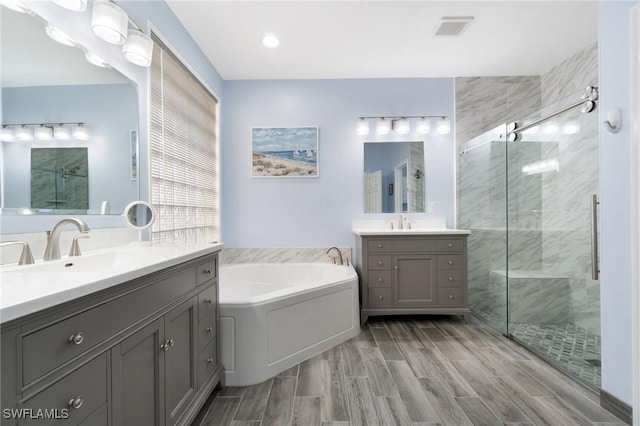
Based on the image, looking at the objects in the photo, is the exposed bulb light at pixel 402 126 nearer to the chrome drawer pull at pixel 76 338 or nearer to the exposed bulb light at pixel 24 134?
the exposed bulb light at pixel 24 134

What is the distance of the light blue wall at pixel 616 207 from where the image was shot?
1534 mm

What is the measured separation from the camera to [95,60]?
1.57 metres

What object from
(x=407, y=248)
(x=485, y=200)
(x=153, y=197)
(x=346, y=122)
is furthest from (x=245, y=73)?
(x=485, y=200)

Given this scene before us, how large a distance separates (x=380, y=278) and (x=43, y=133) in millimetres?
2582

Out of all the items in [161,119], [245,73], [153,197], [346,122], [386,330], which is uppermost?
[245,73]

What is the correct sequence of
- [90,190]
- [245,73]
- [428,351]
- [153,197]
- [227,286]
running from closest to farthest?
[90,190] < [153,197] < [428,351] < [227,286] < [245,73]

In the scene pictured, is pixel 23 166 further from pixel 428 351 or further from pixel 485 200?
pixel 485 200

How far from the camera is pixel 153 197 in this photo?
210 cm

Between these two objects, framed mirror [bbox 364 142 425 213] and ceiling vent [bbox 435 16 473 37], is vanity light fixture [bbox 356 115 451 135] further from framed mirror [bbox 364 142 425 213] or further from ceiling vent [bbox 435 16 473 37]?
ceiling vent [bbox 435 16 473 37]

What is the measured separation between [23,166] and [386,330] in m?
2.67

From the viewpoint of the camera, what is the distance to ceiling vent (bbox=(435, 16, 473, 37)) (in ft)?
7.91

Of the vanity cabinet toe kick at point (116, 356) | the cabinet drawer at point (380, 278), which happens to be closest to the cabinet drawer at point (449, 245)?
the cabinet drawer at point (380, 278)

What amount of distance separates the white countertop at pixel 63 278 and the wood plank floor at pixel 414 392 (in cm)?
92

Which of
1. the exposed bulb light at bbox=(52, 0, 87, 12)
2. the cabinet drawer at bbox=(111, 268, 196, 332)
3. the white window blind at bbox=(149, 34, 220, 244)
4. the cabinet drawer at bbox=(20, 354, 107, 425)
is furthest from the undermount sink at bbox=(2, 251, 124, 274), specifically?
the exposed bulb light at bbox=(52, 0, 87, 12)
